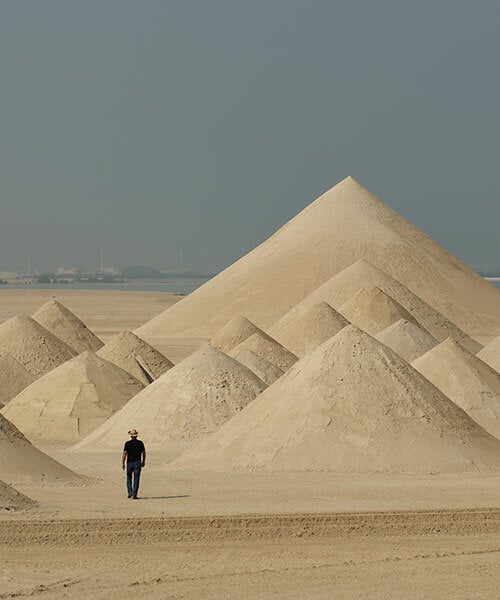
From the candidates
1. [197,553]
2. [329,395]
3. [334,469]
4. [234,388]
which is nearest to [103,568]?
[197,553]

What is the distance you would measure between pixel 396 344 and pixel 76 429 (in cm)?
958

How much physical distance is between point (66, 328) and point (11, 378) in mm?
7970

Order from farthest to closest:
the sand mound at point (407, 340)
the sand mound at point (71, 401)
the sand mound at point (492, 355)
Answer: the sand mound at point (407, 340) → the sand mound at point (492, 355) → the sand mound at point (71, 401)

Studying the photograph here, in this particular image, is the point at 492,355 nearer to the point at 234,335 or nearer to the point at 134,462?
the point at 234,335

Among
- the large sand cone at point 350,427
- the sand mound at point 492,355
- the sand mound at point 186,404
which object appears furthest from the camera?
the sand mound at point 492,355

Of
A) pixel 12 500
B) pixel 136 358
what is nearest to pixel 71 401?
pixel 136 358

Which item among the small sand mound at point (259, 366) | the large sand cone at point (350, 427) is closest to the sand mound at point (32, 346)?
the small sand mound at point (259, 366)

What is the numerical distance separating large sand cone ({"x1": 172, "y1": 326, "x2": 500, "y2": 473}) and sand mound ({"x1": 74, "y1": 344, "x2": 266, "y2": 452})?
2.91 meters

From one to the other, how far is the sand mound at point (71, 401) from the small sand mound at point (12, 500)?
1205 centimetres

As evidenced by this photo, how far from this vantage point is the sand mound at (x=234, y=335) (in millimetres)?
37062

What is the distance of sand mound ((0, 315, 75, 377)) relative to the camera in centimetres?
3434

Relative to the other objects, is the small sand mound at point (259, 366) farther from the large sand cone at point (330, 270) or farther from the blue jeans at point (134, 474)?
the large sand cone at point (330, 270)

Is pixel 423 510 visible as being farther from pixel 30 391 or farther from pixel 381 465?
pixel 30 391

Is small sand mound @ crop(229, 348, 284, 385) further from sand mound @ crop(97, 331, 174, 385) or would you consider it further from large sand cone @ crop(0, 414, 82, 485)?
large sand cone @ crop(0, 414, 82, 485)
